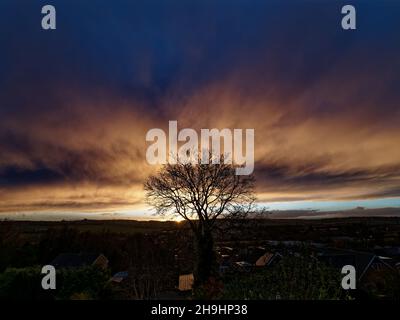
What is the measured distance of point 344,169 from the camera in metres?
8.13

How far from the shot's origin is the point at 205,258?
10.7 m

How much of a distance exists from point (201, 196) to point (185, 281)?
3004 millimetres

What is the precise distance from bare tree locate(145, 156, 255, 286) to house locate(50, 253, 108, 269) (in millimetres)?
2413

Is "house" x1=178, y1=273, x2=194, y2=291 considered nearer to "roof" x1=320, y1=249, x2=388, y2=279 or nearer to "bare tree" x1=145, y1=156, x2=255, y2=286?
"bare tree" x1=145, y1=156, x2=255, y2=286

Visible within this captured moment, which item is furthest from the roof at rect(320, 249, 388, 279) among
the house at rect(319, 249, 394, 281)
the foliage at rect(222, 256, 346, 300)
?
the foliage at rect(222, 256, 346, 300)

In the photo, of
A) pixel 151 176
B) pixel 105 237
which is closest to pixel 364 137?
pixel 151 176

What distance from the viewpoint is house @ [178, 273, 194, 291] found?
11.3m

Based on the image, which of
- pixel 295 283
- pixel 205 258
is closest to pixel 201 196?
pixel 205 258

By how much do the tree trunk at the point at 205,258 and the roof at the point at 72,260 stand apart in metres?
3.21

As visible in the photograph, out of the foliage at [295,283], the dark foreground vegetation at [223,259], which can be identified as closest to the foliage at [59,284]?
the dark foreground vegetation at [223,259]

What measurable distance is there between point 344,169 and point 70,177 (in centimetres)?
667

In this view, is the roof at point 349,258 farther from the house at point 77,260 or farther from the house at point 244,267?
the house at point 77,260

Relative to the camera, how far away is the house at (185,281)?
11.3m

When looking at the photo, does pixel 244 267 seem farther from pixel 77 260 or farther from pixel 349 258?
pixel 77 260
